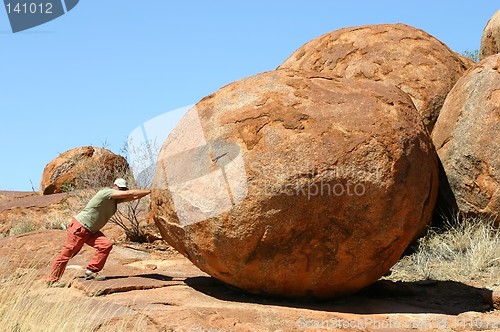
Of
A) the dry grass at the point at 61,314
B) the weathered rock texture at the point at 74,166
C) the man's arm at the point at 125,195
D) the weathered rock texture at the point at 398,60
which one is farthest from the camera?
the weathered rock texture at the point at 74,166

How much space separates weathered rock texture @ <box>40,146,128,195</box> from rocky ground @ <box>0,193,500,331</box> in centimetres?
954

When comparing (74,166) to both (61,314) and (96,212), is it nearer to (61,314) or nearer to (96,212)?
(96,212)

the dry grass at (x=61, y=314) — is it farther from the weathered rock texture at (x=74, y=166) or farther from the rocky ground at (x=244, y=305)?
the weathered rock texture at (x=74, y=166)

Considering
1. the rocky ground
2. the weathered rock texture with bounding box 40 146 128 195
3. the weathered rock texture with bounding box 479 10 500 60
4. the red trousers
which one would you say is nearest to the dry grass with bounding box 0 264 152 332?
the rocky ground

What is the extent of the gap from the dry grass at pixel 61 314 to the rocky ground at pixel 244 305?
16 mm

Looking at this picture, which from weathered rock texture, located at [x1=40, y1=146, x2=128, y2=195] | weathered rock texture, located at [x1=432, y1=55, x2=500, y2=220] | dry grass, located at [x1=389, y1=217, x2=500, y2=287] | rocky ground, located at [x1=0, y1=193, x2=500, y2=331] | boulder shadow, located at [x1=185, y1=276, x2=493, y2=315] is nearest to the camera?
rocky ground, located at [x1=0, y1=193, x2=500, y2=331]

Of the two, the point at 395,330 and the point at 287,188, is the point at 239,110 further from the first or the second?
the point at 395,330

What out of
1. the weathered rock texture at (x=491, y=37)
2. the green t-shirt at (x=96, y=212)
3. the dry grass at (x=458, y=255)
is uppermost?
the weathered rock texture at (x=491, y=37)

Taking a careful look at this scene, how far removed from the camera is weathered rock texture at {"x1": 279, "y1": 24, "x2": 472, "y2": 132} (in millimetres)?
9188

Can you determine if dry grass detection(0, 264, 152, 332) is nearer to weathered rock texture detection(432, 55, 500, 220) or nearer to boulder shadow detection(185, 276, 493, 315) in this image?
boulder shadow detection(185, 276, 493, 315)

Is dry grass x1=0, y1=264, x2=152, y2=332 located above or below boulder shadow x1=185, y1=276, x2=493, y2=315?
above

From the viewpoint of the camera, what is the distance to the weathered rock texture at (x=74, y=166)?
17750 mm

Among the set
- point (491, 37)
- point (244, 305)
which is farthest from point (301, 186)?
point (491, 37)

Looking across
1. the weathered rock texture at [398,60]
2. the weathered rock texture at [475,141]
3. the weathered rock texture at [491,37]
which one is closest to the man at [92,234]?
the weathered rock texture at [398,60]
